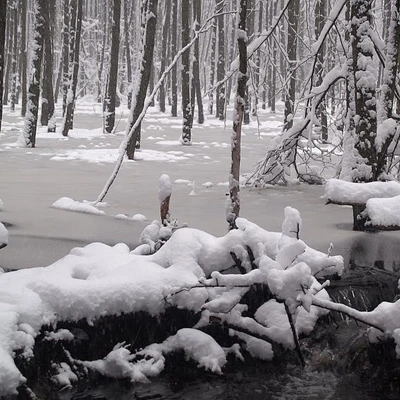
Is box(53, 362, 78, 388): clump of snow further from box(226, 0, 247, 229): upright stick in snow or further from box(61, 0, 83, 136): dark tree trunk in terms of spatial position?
box(61, 0, 83, 136): dark tree trunk

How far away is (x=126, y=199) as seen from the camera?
27.7 feet

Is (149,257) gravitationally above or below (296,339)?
above

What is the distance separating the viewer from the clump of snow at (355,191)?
5758 mm

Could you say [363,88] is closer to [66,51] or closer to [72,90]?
[72,90]

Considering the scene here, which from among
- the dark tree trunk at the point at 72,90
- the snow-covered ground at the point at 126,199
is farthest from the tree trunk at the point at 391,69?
the dark tree trunk at the point at 72,90

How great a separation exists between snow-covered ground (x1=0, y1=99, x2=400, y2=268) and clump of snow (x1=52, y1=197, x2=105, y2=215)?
0.47 ft

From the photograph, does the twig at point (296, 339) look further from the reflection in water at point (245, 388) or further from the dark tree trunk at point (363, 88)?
the dark tree trunk at point (363, 88)

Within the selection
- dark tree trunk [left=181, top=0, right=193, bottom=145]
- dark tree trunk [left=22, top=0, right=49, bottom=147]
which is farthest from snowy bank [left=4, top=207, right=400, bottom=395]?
dark tree trunk [left=181, top=0, right=193, bottom=145]

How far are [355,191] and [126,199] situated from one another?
3.82m

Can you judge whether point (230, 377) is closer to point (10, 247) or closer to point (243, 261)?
point (243, 261)

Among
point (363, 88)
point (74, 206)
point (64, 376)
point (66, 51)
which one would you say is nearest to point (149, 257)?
point (64, 376)

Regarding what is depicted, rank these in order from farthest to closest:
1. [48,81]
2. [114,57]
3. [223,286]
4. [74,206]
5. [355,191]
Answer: [48,81] → [114,57] → [74,206] → [355,191] → [223,286]

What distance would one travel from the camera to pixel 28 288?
145 inches

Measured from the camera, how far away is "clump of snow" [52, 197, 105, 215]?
24.0 feet
